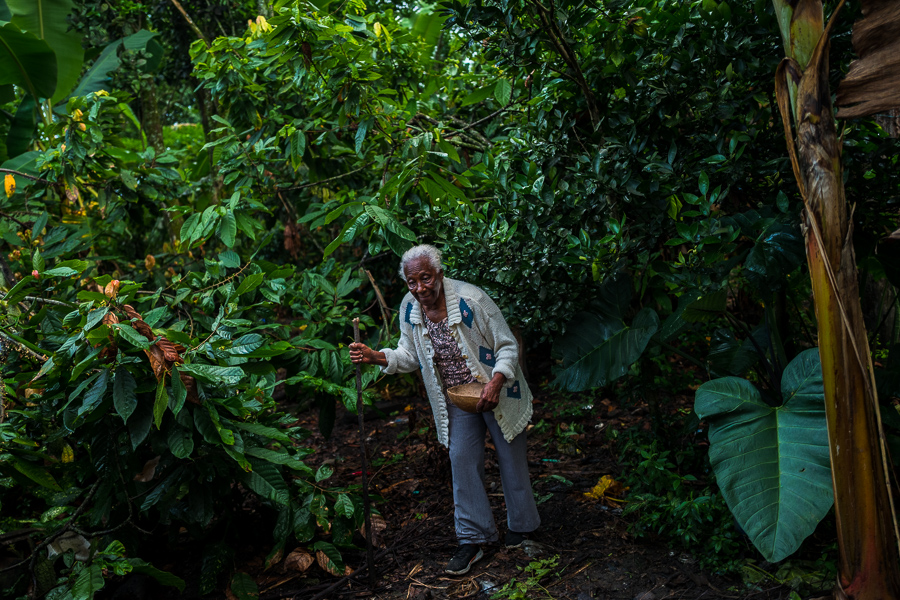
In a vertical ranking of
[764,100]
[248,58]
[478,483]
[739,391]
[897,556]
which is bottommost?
[897,556]

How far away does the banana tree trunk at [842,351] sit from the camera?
7.44ft

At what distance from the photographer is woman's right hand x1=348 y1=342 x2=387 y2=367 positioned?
10.4 feet

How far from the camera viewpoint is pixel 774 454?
2594mm

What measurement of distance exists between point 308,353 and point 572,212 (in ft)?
6.06

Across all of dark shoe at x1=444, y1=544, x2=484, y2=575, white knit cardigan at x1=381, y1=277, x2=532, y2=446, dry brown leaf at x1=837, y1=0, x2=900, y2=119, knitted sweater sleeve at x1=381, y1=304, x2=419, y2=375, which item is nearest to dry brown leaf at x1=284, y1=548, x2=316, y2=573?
dark shoe at x1=444, y1=544, x2=484, y2=575

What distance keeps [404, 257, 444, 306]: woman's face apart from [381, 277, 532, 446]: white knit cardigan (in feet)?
0.29

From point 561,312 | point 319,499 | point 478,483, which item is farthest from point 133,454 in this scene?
point 561,312

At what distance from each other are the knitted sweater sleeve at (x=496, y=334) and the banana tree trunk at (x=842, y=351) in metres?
1.38

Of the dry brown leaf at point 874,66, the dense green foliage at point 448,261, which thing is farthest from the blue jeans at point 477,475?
the dry brown leaf at point 874,66

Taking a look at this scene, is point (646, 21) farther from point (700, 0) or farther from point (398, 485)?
point (398, 485)

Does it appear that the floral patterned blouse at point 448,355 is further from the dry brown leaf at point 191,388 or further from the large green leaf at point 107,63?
the large green leaf at point 107,63

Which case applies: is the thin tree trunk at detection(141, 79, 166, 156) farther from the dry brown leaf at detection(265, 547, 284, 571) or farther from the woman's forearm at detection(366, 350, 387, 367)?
the dry brown leaf at detection(265, 547, 284, 571)

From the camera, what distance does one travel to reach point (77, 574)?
2904 mm

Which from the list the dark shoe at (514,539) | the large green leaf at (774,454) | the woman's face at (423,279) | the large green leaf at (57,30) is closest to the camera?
the large green leaf at (774,454)
